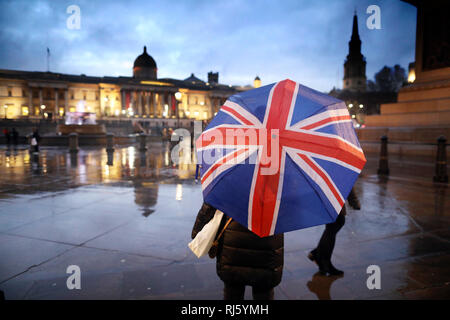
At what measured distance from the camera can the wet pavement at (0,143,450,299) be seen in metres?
3.15

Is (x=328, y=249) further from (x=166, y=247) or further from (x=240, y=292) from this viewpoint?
(x=166, y=247)

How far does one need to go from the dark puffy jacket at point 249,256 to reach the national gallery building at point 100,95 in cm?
7445

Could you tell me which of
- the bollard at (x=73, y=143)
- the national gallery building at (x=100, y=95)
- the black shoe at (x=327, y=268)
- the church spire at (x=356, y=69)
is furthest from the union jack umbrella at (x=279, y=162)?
the church spire at (x=356, y=69)

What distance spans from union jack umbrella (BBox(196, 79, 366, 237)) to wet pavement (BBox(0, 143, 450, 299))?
5.48 feet

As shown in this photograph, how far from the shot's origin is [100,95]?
89.5 meters

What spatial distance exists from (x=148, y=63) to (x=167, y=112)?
17055 millimetres

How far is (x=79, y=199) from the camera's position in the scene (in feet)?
23.0

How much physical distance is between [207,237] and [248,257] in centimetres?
31

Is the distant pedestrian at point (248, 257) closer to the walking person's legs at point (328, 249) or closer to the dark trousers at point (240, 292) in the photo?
the dark trousers at point (240, 292)

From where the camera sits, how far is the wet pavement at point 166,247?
3152 millimetres

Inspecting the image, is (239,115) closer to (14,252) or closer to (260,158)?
(260,158)

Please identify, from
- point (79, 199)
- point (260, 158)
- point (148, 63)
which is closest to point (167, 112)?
point (148, 63)

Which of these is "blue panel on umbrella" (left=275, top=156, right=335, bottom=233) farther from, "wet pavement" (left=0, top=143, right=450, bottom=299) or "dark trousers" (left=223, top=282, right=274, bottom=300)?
"wet pavement" (left=0, top=143, right=450, bottom=299)

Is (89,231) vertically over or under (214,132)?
under
